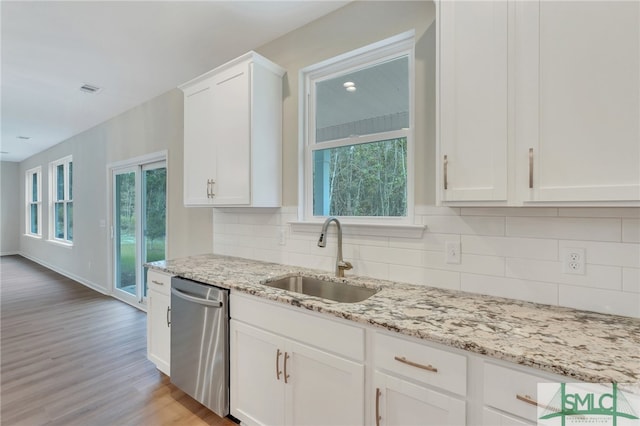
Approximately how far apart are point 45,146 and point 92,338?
223 inches

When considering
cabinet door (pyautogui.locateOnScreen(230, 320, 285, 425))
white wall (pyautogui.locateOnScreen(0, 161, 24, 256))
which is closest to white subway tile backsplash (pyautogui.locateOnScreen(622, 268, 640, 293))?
cabinet door (pyautogui.locateOnScreen(230, 320, 285, 425))

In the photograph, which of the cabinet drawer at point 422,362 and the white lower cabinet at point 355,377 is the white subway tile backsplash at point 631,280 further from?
the cabinet drawer at point 422,362

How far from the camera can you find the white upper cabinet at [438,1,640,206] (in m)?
1.09

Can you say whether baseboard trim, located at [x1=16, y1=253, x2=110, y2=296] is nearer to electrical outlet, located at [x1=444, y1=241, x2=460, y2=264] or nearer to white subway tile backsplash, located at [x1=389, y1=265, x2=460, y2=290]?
white subway tile backsplash, located at [x1=389, y1=265, x2=460, y2=290]

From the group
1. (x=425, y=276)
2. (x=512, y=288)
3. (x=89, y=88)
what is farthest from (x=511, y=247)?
(x=89, y=88)

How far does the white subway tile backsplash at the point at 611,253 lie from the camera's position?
1280mm

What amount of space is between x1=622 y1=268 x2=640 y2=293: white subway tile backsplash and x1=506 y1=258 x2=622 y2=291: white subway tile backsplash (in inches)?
0.5

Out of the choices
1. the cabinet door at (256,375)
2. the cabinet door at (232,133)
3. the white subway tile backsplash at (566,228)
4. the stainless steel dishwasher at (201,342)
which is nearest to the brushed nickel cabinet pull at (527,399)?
the white subway tile backsplash at (566,228)

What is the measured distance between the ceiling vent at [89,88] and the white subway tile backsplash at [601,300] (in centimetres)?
449

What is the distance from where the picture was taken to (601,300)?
134cm

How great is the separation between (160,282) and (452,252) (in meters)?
2.08

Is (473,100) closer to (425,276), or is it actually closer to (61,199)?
(425,276)

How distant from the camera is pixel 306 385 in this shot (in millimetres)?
1536

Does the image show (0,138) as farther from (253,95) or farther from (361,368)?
(361,368)
